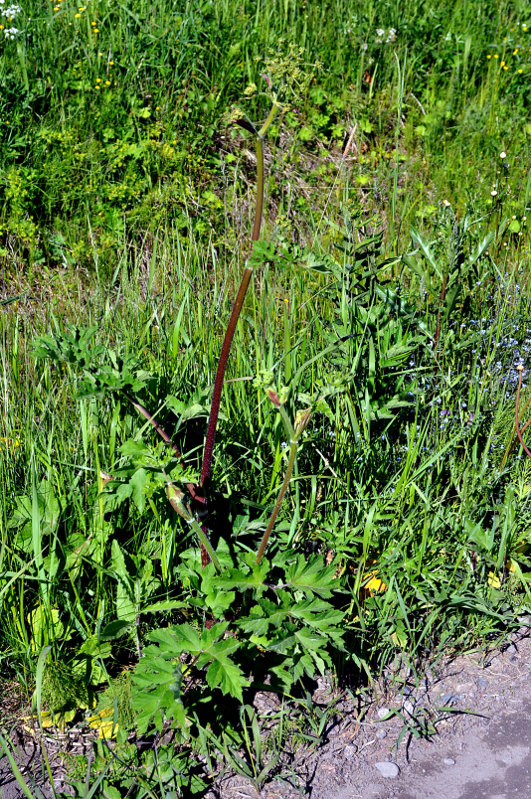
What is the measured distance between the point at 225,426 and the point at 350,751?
3.67 feet

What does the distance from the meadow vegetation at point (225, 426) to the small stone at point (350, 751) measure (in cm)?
9

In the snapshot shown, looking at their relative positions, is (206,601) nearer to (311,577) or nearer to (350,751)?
(311,577)

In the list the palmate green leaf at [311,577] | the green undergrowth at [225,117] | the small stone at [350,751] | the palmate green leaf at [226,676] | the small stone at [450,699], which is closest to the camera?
the palmate green leaf at [226,676]

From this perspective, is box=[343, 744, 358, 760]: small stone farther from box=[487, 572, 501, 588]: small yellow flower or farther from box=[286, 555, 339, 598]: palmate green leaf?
box=[487, 572, 501, 588]: small yellow flower

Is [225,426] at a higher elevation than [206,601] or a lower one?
higher

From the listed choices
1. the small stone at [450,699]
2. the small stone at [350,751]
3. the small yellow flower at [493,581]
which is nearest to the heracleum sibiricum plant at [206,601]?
the small stone at [350,751]

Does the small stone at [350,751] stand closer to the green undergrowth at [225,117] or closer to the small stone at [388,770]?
the small stone at [388,770]

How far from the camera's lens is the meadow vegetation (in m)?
2.08

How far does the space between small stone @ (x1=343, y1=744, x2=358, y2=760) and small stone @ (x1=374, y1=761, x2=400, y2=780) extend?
0.07 metres

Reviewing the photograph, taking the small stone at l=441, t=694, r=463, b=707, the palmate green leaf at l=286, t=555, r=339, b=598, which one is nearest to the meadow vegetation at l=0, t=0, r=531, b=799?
the palmate green leaf at l=286, t=555, r=339, b=598

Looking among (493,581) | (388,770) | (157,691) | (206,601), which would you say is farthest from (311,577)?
(493,581)

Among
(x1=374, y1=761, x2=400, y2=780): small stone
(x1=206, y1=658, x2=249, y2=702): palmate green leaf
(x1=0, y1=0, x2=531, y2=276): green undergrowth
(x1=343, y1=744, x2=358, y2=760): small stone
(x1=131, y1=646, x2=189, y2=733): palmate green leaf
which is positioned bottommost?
(x1=374, y1=761, x2=400, y2=780): small stone

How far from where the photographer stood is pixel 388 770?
2.15 m

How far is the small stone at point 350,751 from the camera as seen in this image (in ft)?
7.14
